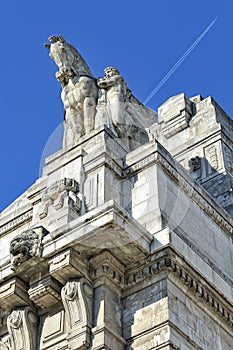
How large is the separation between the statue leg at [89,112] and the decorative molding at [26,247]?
12.8ft

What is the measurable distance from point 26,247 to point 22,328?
1468 millimetres

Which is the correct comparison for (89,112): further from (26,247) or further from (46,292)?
(46,292)

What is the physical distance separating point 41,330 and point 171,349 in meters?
2.65

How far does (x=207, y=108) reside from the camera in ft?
83.9

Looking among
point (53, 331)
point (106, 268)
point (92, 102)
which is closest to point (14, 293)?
point (53, 331)

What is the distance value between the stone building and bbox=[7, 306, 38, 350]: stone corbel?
0.02m

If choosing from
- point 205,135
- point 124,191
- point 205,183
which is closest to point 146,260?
point 124,191

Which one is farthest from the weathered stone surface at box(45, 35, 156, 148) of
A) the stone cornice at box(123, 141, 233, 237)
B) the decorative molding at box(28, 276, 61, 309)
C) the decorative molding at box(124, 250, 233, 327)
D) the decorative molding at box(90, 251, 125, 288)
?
the decorative molding at box(28, 276, 61, 309)

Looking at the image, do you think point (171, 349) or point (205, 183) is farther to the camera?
point (205, 183)

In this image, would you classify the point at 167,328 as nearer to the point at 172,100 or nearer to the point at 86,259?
the point at 86,259

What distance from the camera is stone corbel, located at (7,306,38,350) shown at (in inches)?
617

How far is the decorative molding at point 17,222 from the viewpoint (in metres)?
18.7

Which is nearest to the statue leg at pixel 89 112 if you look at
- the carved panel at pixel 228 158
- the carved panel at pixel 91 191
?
the carved panel at pixel 91 191

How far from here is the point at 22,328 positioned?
15836mm
